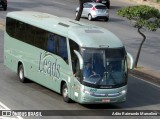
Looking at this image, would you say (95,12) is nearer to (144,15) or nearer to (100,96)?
(144,15)

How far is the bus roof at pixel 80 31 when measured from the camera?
774 inches

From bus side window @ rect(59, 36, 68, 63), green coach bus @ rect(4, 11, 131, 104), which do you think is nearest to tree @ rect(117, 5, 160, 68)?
green coach bus @ rect(4, 11, 131, 104)

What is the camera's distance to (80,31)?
805 inches

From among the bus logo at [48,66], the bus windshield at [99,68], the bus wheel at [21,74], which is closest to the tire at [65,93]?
the bus logo at [48,66]

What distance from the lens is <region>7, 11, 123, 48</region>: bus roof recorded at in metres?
19.7

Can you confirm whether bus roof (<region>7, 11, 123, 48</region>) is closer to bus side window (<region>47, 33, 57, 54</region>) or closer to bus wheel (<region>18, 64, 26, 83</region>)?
bus side window (<region>47, 33, 57, 54</region>)

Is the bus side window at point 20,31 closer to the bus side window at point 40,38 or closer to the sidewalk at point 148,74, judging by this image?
the bus side window at point 40,38

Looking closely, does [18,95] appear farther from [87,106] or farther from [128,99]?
[128,99]

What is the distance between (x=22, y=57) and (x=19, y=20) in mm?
1661

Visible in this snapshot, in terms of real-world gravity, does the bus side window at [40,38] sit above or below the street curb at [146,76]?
above

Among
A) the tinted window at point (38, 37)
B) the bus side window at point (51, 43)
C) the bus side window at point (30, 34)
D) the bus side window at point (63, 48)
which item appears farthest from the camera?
the bus side window at point (30, 34)

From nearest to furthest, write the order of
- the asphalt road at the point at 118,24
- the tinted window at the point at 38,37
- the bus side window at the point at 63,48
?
the bus side window at the point at 63,48 < the tinted window at the point at 38,37 < the asphalt road at the point at 118,24

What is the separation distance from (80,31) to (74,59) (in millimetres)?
1202

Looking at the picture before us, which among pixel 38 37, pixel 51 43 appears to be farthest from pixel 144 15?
pixel 51 43
